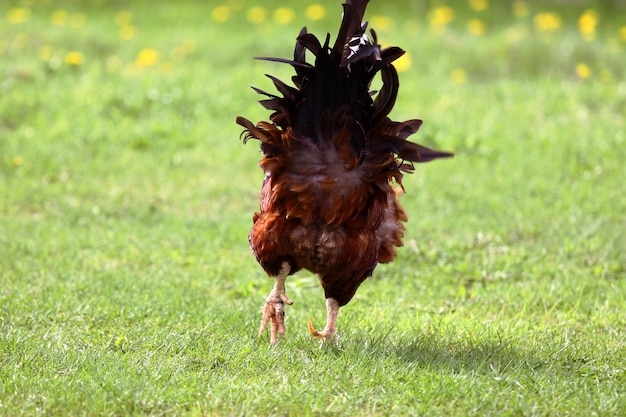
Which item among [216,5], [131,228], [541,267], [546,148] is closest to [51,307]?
[131,228]

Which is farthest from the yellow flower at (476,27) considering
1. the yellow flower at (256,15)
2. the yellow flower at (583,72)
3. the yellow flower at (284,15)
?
the yellow flower at (256,15)

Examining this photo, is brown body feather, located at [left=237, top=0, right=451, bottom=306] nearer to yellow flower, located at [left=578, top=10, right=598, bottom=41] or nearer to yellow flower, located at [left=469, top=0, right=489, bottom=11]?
yellow flower, located at [left=578, top=10, right=598, bottom=41]

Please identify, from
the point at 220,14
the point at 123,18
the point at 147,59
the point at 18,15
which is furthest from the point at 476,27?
the point at 18,15

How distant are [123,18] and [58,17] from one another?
34.1 inches

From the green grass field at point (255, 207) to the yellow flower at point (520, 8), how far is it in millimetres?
160

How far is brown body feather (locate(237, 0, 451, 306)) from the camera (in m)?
4.34

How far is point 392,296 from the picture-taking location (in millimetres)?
5812

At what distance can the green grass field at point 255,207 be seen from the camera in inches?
160

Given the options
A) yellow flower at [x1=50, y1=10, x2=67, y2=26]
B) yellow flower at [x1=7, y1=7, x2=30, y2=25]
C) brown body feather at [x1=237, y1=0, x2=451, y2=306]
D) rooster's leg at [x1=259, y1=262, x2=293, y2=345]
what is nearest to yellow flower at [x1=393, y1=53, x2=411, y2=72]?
yellow flower at [x1=50, y1=10, x2=67, y2=26]

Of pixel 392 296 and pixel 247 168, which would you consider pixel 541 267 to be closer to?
pixel 392 296

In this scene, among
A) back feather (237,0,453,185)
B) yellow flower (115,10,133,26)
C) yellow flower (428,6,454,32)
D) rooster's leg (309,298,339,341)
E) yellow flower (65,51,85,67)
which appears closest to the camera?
back feather (237,0,453,185)

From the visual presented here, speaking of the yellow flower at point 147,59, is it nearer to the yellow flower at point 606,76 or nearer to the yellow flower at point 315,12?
the yellow flower at point 315,12

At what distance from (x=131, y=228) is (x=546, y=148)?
405 centimetres

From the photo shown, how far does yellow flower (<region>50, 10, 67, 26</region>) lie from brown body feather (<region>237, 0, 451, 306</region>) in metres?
8.11
